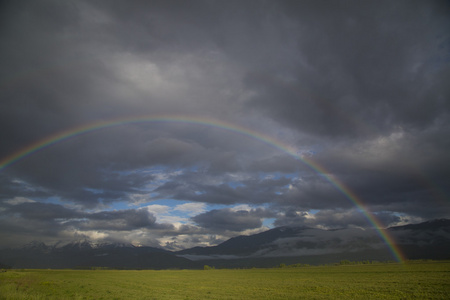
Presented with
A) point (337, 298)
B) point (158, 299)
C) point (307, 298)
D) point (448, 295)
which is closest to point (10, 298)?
point (158, 299)

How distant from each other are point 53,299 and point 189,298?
1533 centimetres

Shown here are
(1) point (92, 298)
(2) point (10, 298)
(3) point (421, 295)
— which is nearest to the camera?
(2) point (10, 298)

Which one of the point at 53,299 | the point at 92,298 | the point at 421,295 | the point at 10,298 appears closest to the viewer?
the point at 10,298

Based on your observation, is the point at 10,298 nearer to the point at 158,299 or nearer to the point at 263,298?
the point at 158,299

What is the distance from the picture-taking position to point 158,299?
3438cm

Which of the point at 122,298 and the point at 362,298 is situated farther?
the point at 122,298

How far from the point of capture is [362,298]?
1284 inches

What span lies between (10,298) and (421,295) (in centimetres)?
4501

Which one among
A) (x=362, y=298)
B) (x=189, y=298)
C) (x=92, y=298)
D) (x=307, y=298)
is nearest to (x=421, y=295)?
(x=362, y=298)

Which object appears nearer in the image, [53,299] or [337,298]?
[53,299]

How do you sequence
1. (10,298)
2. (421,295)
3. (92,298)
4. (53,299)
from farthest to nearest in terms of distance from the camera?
(92,298) → (421,295) → (53,299) → (10,298)

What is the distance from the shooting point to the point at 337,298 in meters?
33.2

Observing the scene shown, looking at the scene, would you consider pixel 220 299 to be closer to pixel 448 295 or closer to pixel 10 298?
pixel 10 298

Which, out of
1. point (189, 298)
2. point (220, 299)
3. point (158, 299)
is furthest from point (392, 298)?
point (158, 299)
